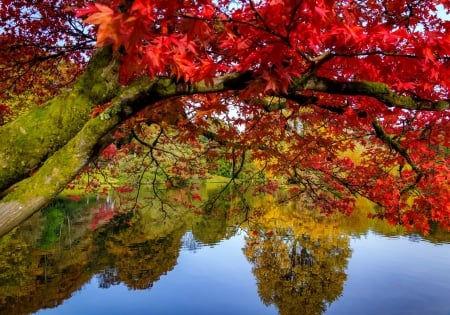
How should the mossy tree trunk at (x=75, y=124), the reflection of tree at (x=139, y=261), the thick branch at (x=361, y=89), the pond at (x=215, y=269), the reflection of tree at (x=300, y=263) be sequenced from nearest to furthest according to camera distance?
the mossy tree trunk at (x=75, y=124), the thick branch at (x=361, y=89), the pond at (x=215, y=269), the reflection of tree at (x=300, y=263), the reflection of tree at (x=139, y=261)

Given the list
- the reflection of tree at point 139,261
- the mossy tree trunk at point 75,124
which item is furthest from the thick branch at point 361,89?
the reflection of tree at point 139,261

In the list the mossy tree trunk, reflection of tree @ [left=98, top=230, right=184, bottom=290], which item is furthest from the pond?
the mossy tree trunk

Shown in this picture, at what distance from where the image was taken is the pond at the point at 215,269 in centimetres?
1111

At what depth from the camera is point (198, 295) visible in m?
11.8

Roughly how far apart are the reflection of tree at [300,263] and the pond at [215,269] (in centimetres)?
5

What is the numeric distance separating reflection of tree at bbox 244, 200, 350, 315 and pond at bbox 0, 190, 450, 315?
5 cm

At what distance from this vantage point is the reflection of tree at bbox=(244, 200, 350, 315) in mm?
12203

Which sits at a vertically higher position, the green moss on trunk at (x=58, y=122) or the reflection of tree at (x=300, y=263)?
the green moss on trunk at (x=58, y=122)

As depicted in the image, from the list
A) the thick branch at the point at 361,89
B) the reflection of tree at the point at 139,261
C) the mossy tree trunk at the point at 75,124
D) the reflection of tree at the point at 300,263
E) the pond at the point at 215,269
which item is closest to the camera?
the mossy tree trunk at the point at 75,124

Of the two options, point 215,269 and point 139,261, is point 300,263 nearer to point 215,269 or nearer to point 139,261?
point 215,269

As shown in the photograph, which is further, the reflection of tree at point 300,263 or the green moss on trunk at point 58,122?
the reflection of tree at point 300,263

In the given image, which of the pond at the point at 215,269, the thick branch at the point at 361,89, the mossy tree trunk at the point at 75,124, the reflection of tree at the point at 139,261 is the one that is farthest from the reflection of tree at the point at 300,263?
the mossy tree trunk at the point at 75,124

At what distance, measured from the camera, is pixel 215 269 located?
14078 millimetres

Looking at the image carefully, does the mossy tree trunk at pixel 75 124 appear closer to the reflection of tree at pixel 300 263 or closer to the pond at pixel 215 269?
the pond at pixel 215 269
